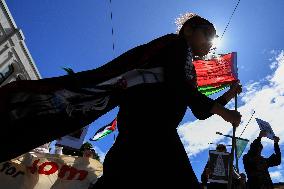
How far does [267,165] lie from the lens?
8156mm

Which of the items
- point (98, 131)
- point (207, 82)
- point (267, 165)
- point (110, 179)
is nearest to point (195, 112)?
point (110, 179)

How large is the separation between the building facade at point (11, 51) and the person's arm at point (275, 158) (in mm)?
14798

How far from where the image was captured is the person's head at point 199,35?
274cm

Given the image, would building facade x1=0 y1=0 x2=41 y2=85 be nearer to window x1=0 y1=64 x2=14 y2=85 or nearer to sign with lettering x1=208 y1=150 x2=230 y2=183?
window x1=0 y1=64 x2=14 y2=85

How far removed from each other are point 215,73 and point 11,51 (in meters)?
15.4

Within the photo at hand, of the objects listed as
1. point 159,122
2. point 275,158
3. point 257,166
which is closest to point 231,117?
point 159,122

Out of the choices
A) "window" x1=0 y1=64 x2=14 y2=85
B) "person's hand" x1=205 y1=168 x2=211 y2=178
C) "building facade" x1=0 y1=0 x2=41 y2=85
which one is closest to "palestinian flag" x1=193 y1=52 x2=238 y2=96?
"person's hand" x1=205 y1=168 x2=211 y2=178

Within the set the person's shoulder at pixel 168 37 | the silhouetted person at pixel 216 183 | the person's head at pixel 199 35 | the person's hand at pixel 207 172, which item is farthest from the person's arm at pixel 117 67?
the person's hand at pixel 207 172

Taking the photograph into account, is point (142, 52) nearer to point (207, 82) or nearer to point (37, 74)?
point (207, 82)

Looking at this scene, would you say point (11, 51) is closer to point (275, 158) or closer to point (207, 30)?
point (275, 158)

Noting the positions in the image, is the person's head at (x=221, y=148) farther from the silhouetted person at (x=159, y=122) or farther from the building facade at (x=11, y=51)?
the building facade at (x=11, y=51)

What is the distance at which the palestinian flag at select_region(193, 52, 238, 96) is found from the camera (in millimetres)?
7207

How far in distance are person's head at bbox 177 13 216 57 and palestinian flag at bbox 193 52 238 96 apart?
444 cm

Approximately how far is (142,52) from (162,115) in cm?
43
